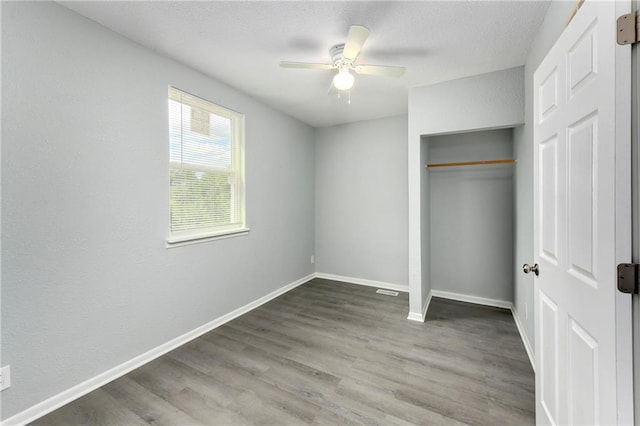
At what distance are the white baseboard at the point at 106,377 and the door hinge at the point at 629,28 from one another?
323 centimetres

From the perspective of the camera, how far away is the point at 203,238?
8.71 ft

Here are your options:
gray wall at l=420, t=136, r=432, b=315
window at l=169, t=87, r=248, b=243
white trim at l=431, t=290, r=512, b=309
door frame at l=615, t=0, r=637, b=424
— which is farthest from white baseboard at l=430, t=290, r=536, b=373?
window at l=169, t=87, r=248, b=243

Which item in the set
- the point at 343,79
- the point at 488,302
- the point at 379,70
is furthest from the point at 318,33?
the point at 488,302

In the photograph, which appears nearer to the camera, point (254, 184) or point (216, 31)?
point (216, 31)

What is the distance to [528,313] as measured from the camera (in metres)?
2.30

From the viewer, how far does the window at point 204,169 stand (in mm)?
2473

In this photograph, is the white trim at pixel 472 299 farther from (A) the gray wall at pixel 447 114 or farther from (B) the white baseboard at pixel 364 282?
(A) the gray wall at pixel 447 114

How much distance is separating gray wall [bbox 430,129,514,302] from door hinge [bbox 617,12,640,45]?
8.83 ft

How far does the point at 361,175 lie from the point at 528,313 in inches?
106

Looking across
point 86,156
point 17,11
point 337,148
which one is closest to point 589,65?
point 86,156

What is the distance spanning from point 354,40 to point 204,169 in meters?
1.88

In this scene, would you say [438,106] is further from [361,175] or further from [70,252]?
[70,252]

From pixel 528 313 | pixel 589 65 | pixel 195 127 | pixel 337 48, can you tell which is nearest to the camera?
pixel 589 65

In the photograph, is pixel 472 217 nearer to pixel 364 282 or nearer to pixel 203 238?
pixel 364 282
